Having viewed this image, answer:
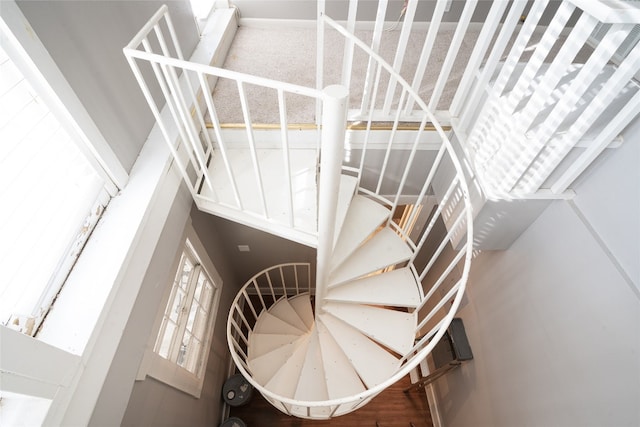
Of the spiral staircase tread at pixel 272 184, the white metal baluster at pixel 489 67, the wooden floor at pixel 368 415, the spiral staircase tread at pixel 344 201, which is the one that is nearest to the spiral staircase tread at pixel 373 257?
the spiral staircase tread at pixel 344 201

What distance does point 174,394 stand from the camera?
2.11 meters

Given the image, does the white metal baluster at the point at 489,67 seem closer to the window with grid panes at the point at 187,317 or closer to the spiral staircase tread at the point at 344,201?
the spiral staircase tread at the point at 344,201

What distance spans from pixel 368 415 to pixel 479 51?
3.29m

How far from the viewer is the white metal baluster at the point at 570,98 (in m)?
1.08

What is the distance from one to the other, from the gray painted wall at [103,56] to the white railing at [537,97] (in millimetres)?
1187

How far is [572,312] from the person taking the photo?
1.58m

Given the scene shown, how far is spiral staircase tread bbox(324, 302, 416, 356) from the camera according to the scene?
227cm

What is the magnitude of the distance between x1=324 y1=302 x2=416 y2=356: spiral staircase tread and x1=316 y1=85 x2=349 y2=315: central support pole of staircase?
0.74 m

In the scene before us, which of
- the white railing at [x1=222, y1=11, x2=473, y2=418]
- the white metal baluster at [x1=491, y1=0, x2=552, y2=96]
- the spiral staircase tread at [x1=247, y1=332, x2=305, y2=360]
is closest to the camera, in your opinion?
the white metal baluster at [x1=491, y1=0, x2=552, y2=96]

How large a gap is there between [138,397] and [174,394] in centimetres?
53

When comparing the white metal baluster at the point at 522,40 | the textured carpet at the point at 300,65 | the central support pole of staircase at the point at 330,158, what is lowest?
the central support pole of staircase at the point at 330,158

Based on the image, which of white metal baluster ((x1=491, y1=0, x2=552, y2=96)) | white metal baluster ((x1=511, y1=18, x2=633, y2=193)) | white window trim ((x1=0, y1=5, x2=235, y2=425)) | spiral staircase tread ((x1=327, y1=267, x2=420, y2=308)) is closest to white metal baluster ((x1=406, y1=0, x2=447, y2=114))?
white metal baluster ((x1=491, y1=0, x2=552, y2=96))

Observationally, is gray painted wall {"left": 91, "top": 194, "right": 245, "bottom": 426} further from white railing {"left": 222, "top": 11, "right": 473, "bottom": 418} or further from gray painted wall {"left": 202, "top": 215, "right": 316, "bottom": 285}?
white railing {"left": 222, "top": 11, "right": 473, "bottom": 418}

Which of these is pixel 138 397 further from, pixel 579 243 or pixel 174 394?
pixel 579 243
